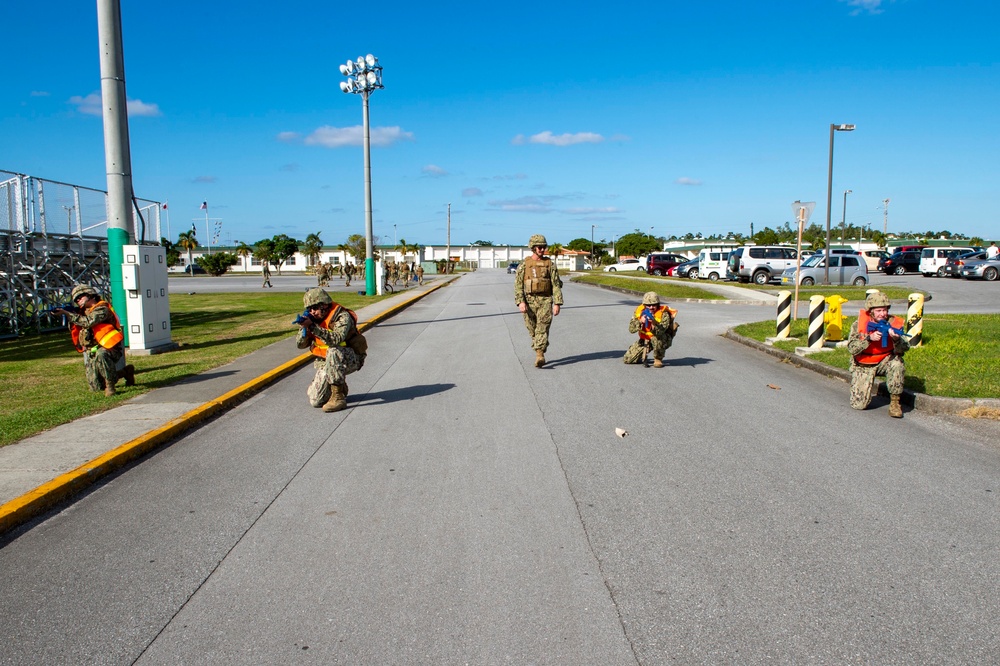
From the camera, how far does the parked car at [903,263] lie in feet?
153

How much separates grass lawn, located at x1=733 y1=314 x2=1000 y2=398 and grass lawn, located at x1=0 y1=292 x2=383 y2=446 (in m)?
9.11

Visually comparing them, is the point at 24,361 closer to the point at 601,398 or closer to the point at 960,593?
the point at 601,398

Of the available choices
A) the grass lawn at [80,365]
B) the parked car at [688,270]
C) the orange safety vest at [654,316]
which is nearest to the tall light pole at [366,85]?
the grass lawn at [80,365]

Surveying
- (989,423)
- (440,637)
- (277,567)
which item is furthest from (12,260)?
(989,423)

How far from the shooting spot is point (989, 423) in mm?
7445

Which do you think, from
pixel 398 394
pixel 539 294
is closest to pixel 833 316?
pixel 539 294

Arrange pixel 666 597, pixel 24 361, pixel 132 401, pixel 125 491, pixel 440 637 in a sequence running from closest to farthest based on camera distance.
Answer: pixel 440 637, pixel 666 597, pixel 125 491, pixel 132 401, pixel 24 361

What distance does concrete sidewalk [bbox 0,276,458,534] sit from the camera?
5.01m

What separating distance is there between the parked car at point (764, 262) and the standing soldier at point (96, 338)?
32985 millimetres

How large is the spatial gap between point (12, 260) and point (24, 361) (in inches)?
214

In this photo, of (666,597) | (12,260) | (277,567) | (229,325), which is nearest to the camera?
(666,597)

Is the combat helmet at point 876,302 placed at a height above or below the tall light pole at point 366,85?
below

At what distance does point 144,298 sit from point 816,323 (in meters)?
10.9

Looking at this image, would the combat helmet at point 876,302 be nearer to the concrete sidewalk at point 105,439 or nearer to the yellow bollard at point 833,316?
the yellow bollard at point 833,316
